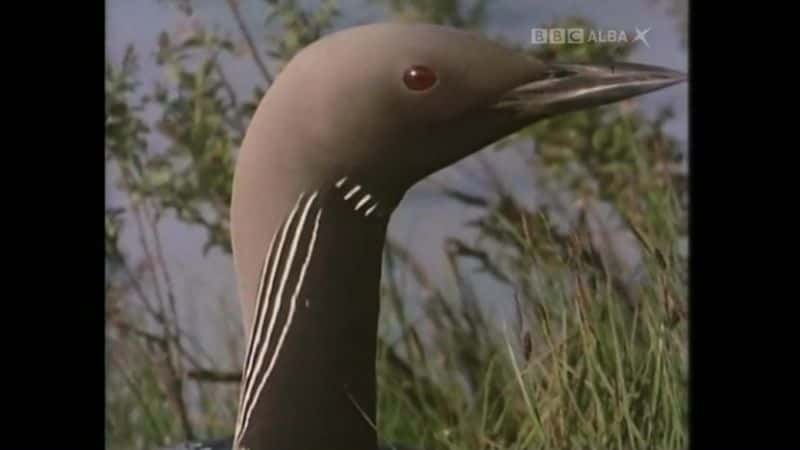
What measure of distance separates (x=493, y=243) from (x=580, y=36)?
1.06ft

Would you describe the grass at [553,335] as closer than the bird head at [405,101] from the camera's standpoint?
No

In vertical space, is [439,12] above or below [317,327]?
above

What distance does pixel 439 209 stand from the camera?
5.91 feet

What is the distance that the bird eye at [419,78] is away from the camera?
1659mm

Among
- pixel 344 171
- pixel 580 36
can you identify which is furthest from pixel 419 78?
pixel 580 36

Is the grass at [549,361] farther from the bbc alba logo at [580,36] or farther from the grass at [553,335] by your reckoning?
the bbc alba logo at [580,36]

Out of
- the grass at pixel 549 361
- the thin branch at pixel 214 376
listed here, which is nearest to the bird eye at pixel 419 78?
the grass at pixel 549 361

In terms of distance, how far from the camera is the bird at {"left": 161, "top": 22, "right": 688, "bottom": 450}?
1.67m

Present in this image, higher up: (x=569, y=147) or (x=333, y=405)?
(x=569, y=147)

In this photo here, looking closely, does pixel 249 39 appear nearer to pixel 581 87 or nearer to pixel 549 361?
pixel 581 87

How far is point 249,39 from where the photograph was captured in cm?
182
